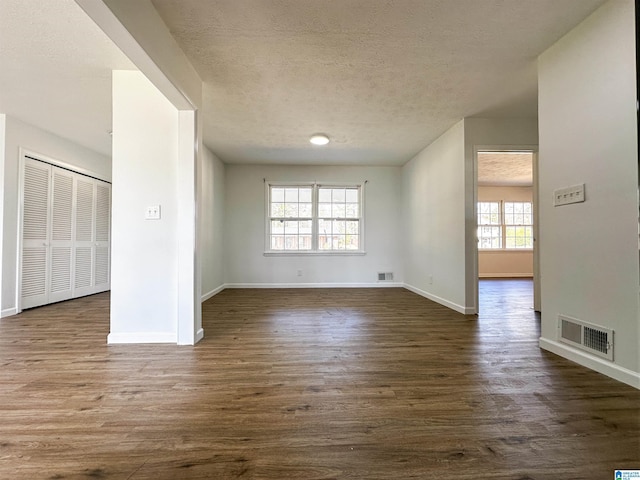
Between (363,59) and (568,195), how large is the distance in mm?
1890

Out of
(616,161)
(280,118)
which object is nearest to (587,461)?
(616,161)

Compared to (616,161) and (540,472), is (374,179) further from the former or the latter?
(540,472)

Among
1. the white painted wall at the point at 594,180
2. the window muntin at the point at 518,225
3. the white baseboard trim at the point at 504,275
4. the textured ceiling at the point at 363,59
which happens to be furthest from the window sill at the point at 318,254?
the window muntin at the point at 518,225

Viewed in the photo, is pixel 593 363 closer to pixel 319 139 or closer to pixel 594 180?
pixel 594 180

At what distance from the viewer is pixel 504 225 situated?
8.26m

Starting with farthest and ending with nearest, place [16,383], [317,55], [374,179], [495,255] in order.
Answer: [495,255], [374,179], [317,55], [16,383]

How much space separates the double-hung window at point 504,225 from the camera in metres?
8.20

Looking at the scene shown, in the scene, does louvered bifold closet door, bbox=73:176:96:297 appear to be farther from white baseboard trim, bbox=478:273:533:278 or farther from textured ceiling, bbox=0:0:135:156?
white baseboard trim, bbox=478:273:533:278

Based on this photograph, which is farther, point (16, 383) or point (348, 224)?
point (348, 224)

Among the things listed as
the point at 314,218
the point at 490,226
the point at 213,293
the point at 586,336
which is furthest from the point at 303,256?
the point at 490,226

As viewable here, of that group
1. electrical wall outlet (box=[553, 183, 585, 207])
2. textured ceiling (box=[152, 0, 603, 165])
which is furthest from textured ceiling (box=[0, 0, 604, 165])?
electrical wall outlet (box=[553, 183, 585, 207])

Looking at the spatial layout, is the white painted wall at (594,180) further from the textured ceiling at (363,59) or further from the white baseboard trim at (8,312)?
the white baseboard trim at (8,312)

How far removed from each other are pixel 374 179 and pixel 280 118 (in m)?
2.86

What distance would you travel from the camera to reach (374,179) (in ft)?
20.1
